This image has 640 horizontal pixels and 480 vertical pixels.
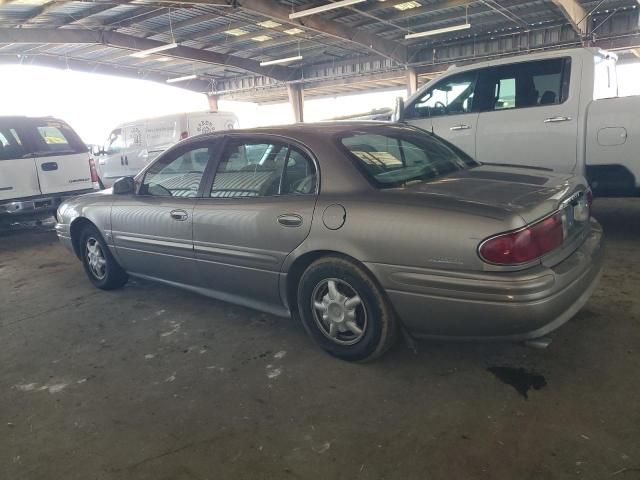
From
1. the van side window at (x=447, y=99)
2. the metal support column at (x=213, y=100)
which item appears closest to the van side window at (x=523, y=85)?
the van side window at (x=447, y=99)

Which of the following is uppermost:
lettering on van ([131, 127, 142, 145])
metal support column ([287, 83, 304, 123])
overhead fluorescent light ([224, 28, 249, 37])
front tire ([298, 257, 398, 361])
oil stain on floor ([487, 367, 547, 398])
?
overhead fluorescent light ([224, 28, 249, 37])

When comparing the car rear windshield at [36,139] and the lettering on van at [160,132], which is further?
the lettering on van at [160,132]

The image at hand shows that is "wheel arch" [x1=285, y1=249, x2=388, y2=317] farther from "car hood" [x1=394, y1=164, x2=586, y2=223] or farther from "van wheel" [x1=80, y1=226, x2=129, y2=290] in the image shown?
"van wheel" [x1=80, y1=226, x2=129, y2=290]

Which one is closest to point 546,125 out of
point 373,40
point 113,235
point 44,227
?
point 113,235

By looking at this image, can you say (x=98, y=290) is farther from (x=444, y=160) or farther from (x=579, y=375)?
(x=579, y=375)

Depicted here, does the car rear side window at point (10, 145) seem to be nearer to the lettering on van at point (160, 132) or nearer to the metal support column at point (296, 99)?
the lettering on van at point (160, 132)

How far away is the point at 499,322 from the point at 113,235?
324 cm

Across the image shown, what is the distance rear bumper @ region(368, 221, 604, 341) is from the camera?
222 cm

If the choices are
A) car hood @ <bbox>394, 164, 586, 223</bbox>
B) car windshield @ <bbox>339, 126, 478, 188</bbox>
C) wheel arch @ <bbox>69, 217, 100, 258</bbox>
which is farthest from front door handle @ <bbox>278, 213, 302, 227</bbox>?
wheel arch @ <bbox>69, 217, 100, 258</bbox>

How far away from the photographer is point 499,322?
228 cm

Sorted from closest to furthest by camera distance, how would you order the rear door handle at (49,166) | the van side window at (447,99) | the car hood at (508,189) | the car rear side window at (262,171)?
the car hood at (508,189) < the car rear side window at (262,171) < the van side window at (447,99) < the rear door handle at (49,166)

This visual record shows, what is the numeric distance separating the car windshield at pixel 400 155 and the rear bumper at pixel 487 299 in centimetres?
63

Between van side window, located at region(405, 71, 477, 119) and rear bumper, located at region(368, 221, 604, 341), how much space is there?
10.9 ft

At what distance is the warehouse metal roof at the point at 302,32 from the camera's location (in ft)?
42.2
